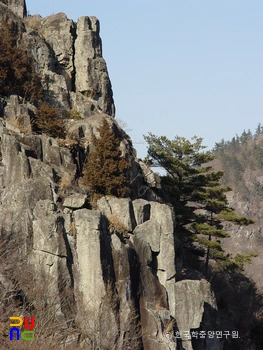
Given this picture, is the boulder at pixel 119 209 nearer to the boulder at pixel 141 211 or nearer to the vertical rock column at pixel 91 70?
the boulder at pixel 141 211

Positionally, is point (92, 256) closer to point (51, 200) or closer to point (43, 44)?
point (51, 200)

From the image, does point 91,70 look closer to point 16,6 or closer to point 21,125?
point 16,6

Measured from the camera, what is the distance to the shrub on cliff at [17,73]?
2923cm

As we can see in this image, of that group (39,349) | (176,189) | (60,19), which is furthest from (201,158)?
(39,349)

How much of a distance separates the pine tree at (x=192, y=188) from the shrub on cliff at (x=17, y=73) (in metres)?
10.7

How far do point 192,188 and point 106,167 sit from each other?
490 inches

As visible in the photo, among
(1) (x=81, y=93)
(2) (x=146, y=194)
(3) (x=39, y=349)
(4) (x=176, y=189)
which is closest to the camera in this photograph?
(3) (x=39, y=349)

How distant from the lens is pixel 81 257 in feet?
75.3

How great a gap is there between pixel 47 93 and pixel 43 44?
9.32ft

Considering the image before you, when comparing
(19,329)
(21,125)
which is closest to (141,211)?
(21,125)

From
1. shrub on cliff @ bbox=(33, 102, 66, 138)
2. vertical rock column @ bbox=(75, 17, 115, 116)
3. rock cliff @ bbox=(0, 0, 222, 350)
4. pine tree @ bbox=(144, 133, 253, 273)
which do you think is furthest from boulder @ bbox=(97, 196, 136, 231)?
pine tree @ bbox=(144, 133, 253, 273)

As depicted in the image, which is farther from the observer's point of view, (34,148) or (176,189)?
(176,189)

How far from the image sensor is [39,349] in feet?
63.0

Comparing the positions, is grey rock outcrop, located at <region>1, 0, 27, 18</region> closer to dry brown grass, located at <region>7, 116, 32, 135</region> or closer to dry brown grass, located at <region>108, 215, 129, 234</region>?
dry brown grass, located at <region>7, 116, 32, 135</region>
